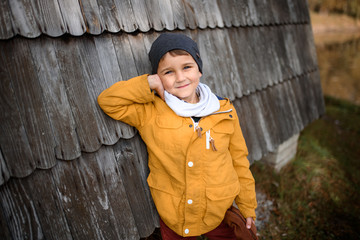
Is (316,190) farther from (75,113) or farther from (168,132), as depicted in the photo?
(75,113)

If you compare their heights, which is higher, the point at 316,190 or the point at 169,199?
the point at 169,199

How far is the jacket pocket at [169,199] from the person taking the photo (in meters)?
1.47

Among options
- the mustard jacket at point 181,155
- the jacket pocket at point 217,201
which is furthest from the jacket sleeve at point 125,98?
the jacket pocket at point 217,201

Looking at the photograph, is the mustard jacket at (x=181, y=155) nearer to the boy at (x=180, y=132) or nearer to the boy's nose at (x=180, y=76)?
the boy at (x=180, y=132)

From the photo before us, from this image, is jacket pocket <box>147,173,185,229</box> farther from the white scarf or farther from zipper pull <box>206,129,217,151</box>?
the white scarf

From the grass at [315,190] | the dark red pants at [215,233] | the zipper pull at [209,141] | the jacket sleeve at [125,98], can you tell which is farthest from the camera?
the grass at [315,190]

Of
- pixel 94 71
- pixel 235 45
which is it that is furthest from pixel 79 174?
pixel 235 45

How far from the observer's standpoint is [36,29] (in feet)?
3.85

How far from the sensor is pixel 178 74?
1.39 m

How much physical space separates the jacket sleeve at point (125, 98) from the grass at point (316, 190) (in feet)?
8.26

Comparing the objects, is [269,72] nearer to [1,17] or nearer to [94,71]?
[94,71]

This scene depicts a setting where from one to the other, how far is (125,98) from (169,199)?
0.72 m

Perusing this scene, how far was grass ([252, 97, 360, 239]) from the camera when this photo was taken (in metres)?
2.97

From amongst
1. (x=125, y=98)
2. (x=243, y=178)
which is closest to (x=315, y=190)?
(x=243, y=178)
